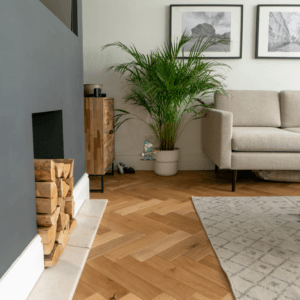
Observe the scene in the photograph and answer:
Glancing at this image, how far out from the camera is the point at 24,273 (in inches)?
40.8

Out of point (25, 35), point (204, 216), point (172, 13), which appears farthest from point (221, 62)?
point (25, 35)

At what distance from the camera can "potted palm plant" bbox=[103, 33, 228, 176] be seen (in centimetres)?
263

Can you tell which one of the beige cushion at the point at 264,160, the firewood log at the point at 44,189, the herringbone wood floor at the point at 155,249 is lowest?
the herringbone wood floor at the point at 155,249

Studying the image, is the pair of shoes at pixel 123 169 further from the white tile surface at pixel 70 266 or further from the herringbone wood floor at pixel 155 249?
the white tile surface at pixel 70 266

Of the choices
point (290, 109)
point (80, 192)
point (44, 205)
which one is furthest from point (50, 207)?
point (290, 109)

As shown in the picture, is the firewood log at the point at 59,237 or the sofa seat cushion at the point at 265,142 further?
the sofa seat cushion at the point at 265,142

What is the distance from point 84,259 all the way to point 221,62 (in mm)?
2500

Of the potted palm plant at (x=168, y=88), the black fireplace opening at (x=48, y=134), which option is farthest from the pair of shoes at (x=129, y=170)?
the black fireplace opening at (x=48, y=134)

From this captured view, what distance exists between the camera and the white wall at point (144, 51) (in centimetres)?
305

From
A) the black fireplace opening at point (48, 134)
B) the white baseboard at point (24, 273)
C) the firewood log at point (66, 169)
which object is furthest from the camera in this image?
the black fireplace opening at point (48, 134)

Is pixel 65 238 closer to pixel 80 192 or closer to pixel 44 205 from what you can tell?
pixel 44 205

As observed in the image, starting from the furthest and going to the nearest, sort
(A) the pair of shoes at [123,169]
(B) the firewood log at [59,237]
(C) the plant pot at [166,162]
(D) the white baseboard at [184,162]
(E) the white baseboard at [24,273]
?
1. (D) the white baseboard at [184,162]
2. (A) the pair of shoes at [123,169]
3. (C) the plant pot at [166,162]
4. (B) the firewood log at [59,237]
5. (E) the white baseboard at [24,273]

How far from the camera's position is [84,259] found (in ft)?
4.35

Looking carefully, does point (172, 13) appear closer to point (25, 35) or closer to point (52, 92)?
point (52, 92)
